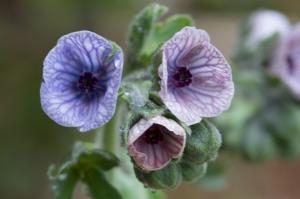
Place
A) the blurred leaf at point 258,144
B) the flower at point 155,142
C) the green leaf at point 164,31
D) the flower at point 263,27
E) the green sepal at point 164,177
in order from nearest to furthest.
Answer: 1. the flower at point 155,142
2. the green sepal at point 164,177
3. the green leaf at point 164,31
4. the blurred leaf at point 258,144
5. the flower at point 263,27

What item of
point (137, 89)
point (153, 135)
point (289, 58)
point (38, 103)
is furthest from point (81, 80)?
point (38, 103)

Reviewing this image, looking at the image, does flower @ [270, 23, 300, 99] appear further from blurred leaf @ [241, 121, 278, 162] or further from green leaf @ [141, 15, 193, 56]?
green leaf @ [141, 15, 193, 56]

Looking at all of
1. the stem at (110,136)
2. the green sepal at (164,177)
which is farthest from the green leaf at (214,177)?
the green sepal at (164,177)

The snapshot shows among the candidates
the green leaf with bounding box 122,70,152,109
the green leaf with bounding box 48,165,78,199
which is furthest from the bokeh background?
the green leaf with bounding box 122,70,152,109

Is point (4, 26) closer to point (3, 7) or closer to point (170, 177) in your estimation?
point (3, 7)

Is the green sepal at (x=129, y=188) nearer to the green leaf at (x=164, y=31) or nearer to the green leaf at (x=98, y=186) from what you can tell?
the green leaf at (x=98, y=186)

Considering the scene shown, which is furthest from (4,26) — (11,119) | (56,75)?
(56,75)
